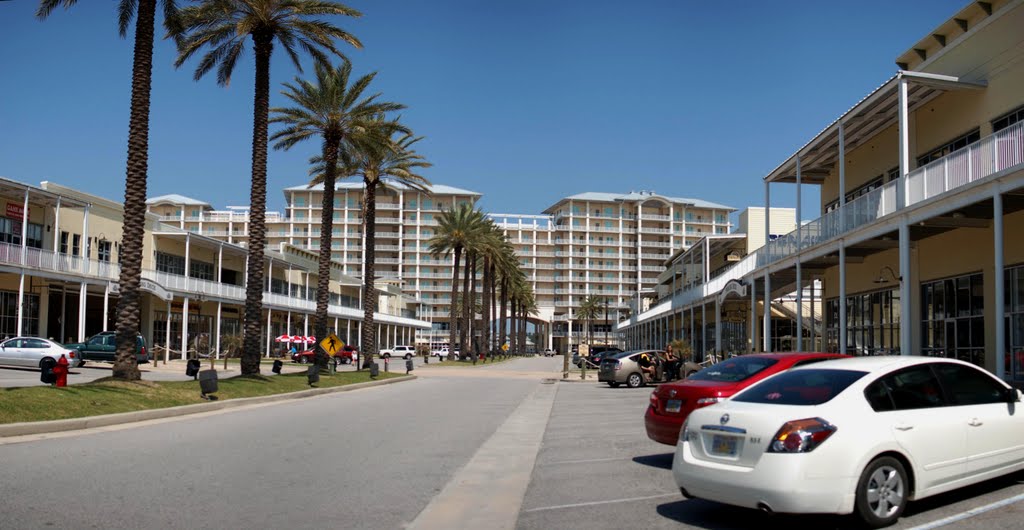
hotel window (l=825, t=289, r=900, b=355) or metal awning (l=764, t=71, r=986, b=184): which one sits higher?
metal awning (l=764, t=71, r=986, b=184)

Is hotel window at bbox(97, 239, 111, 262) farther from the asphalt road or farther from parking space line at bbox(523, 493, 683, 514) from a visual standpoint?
parking space line at bbox(523, 493, 683, 514)

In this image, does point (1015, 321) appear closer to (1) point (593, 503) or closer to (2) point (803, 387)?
(2) point (803, 387)

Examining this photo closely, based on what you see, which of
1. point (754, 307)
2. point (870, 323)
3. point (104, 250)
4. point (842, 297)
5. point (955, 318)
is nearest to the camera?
point (955, 318)

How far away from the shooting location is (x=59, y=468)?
33.3 feet

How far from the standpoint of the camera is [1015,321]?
21.8m

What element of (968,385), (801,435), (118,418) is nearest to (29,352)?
(118,418)

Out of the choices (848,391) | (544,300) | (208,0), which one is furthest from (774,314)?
(544,300)

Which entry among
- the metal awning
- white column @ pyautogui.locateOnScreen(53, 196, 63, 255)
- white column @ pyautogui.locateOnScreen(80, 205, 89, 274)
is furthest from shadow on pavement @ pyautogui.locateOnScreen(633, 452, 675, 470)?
white column @ pyautogui.locateOnScreen(80, 205, 89, 274)

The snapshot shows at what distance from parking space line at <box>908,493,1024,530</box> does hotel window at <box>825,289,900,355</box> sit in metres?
22.4

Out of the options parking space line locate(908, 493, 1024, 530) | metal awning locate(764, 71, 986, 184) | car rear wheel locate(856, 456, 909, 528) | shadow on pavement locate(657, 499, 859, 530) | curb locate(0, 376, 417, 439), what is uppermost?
metal awning locate(764, 71, 986, 184)

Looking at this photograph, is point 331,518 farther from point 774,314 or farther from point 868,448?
point 774,314

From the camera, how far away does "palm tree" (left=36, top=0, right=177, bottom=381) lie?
2011cm

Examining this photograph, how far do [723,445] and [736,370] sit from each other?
4.91 meters

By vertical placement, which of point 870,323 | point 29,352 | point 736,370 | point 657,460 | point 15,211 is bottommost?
point 657,460
